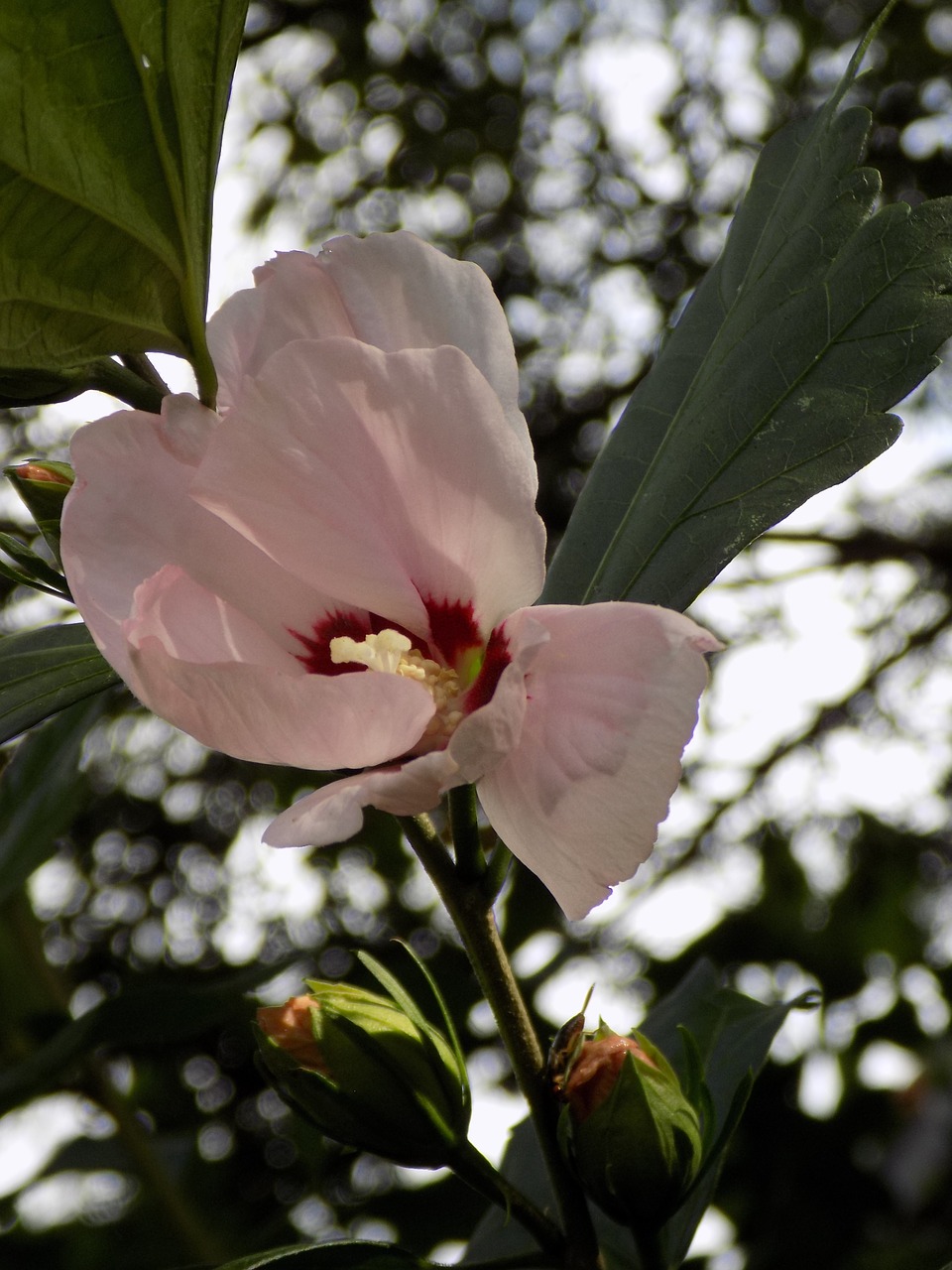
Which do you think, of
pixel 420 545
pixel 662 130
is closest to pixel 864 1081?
pixel 420 545

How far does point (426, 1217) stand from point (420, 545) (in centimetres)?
139

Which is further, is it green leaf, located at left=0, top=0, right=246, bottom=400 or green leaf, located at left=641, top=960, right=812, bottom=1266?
green leaf, located at left=641, top=960, right=812, bottom=1266

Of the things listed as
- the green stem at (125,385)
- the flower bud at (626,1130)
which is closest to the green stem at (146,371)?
the green stem at (125,385)

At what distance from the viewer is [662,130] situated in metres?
3.05

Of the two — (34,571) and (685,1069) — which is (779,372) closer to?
(34,571)

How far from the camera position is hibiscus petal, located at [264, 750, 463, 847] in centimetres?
59

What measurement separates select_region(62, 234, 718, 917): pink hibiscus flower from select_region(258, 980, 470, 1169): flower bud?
0.22 m

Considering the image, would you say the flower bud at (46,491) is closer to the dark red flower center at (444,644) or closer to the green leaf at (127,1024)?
the dark red flower center at (444,644)

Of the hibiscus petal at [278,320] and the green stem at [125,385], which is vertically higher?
the hibiscus petal at [278,320]

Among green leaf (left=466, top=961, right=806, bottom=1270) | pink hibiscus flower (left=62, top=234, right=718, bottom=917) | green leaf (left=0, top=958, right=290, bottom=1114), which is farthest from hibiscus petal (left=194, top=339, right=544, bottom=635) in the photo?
green leaf (left=0, top=958, right=290, bottom=1114)

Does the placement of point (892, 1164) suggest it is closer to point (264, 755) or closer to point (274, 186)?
point (264, 755)

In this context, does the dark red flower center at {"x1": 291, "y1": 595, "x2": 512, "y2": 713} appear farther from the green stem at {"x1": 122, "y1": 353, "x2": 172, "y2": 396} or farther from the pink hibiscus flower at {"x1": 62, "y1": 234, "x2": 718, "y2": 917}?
the green stem at {"x1": 122, "y1": 353, "x2": 172, "y2": 396}

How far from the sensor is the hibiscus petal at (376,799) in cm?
59

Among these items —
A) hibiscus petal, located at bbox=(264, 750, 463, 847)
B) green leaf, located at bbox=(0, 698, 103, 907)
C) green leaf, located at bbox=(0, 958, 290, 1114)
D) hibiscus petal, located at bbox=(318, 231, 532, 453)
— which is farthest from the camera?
green leaf, located at bbox=(0, 698, 103, 907)
